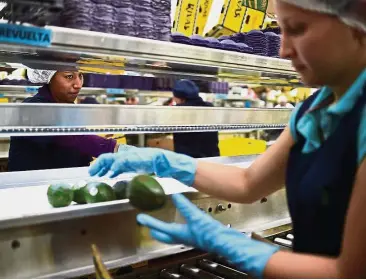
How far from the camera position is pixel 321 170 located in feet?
3.88

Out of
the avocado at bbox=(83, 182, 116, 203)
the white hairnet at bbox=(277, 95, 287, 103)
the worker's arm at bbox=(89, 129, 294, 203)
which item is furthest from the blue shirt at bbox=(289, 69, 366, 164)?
the white hairnet at bbox=(277, 95, 287, 103)

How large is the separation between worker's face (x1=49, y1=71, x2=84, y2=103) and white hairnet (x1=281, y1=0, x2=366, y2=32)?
2.21m

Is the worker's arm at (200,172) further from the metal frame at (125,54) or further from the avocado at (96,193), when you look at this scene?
the metal frame at (125,54)

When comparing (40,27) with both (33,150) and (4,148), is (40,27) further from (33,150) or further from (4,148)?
(4,148)

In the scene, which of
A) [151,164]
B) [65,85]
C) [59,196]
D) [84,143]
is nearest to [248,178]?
[151,164]

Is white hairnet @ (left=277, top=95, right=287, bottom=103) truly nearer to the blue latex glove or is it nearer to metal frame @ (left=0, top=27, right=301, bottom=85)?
metal frame @ (left=0, top=27, right=301, bottom=85)

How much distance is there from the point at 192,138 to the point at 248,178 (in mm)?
3048

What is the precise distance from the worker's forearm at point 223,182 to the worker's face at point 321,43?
Answer: 554 millimetres

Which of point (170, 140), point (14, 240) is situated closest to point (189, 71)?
point (14, 240)

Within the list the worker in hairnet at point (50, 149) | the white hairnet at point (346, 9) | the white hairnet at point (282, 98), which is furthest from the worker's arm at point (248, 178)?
the white hairnet at point (282, 98)

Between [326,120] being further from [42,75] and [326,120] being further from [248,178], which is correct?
[42,75]

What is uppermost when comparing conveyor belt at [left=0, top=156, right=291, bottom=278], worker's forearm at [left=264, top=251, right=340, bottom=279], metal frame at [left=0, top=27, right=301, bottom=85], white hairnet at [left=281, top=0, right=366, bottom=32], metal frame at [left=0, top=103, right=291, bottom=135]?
white hairnet at [left=281, top=0, right=366, bottom=32]

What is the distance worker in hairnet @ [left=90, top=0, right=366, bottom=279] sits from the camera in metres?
1.10

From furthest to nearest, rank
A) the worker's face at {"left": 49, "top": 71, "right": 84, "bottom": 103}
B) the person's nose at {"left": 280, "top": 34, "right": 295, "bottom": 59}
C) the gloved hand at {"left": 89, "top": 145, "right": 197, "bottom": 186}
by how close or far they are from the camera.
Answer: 1. the worker's face at {"left": 49, "top": 71, "right": 84, "bottom": 103}
2. the gloved hand at {"left": 89, "top": 145, "right": 197, "bottom": 186}
3. the person's nose at {"left": 280, "top": 34, "right": 295, "bottom": 59}
